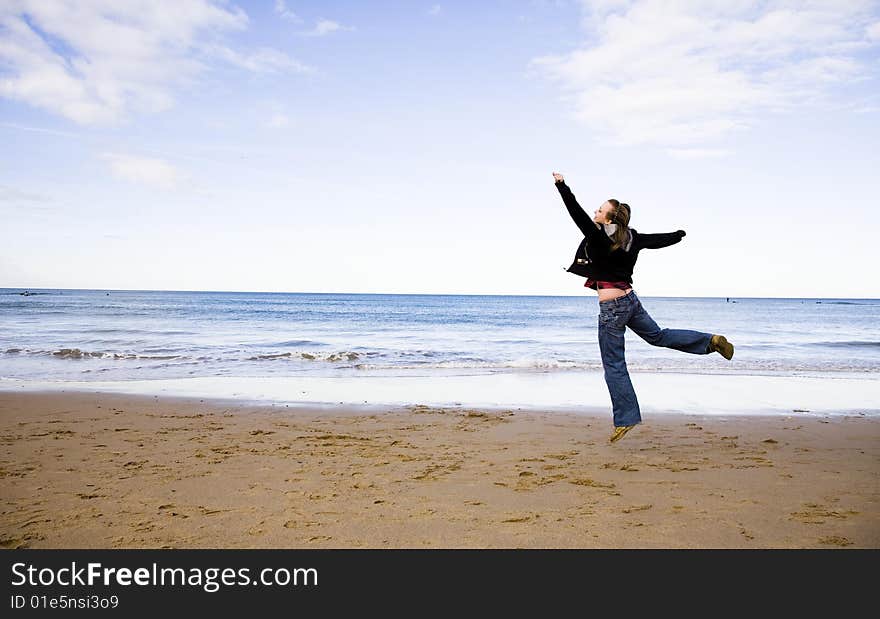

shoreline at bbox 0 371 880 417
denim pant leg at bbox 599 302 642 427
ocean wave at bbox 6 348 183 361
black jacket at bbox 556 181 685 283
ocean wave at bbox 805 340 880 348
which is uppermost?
black jacket at bbox 556 181 685 283

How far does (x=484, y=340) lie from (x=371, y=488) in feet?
69.8

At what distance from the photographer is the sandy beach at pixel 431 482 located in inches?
136

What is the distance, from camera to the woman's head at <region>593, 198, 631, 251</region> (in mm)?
5301

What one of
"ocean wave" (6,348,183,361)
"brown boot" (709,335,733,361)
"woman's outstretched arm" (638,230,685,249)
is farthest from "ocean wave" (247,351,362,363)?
"brown boot" (709,335,733,361)

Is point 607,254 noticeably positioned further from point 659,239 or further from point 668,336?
point 668,336

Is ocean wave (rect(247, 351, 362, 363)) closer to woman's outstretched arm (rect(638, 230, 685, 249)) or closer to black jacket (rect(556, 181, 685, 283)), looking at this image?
black jacket (rect(556, 181, 685, 283))

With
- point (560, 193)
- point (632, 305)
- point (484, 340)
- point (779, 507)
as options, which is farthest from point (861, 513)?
point (484, 340)

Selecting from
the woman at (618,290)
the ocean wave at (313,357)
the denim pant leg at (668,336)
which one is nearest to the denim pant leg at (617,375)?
the woman at (618,290)

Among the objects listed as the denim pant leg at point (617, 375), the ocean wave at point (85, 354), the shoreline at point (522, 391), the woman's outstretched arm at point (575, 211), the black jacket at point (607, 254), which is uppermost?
the woman's outstretched arm at point (575, 211)

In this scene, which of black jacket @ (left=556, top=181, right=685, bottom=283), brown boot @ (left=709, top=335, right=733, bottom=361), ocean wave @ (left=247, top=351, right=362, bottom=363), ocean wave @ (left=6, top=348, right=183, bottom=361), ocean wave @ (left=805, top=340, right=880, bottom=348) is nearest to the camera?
black jacket @ (left=556, top=181, right=685, bottom=283)

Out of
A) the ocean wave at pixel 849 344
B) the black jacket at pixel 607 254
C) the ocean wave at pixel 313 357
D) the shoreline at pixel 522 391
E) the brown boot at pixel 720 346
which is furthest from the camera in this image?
the ocean wave at pixel 849 344

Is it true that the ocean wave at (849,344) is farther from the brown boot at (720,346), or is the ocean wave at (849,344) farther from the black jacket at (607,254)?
the black jacket at (607,254)

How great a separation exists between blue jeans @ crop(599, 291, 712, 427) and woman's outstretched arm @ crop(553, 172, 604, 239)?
71 centimetres
